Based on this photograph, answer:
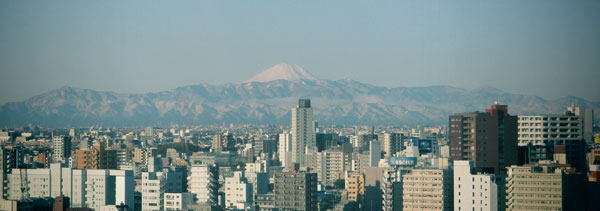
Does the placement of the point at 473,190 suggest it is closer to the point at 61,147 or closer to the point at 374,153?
the point at 374,153

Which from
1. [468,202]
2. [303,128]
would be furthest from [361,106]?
[468,202]

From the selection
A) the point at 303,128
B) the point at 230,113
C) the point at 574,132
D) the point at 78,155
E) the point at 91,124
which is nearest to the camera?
the point at 574,132

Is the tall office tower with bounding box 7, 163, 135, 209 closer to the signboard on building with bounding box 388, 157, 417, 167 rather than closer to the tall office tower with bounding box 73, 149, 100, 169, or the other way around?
the tall office tower with bounding box 73, 149, 100, 169

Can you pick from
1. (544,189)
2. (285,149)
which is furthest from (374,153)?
(544,189)

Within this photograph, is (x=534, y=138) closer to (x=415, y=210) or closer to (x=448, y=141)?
(x=448, y=141)

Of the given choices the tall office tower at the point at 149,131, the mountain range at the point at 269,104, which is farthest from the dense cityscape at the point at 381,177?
the tall office tower at the point at 149,131

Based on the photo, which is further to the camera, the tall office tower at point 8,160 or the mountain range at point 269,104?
the mountain range at point 269,104

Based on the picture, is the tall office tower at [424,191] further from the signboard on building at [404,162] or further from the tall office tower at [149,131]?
the tall office tower at [149,131]
